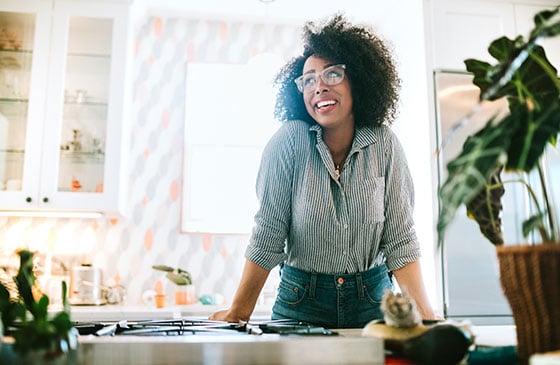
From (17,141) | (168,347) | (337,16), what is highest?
(337,16)

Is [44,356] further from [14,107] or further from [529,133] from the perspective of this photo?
[14,107]

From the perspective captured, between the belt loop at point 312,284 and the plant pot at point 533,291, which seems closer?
the plant pot at point 533,291

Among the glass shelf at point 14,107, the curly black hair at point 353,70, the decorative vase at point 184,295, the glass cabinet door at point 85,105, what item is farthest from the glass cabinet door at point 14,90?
the curly black hair at point 353,70

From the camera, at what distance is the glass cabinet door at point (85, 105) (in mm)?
2799

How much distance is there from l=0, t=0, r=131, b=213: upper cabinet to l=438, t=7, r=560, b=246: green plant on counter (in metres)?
2.30

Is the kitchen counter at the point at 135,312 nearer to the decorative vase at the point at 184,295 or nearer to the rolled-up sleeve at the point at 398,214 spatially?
the decorative vase at the point at 184,295

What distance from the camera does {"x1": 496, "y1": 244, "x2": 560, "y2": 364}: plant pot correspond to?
2.11 ft

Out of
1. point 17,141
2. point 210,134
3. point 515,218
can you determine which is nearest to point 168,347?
point 515,218

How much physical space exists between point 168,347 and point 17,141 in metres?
2.52

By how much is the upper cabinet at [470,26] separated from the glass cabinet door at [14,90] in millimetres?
2201

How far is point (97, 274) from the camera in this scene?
287 centimetres

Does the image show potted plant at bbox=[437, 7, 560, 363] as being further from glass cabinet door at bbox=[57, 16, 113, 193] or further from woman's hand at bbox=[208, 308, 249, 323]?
glass cabinet door at bbox=[57, 16, 113, 193]

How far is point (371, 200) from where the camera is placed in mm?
1498

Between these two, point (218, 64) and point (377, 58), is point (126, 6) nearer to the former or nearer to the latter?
point (218, 64)
